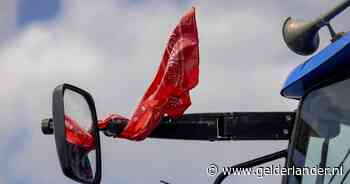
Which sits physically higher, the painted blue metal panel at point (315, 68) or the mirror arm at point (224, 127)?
the painted blue metal panel at point (315, 68)

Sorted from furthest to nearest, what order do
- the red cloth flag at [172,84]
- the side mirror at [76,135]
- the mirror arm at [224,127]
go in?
the mirror arm at [224,127], the red cloth flag at [172,84], the side mirror at [76,135]

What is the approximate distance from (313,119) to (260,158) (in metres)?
0.46

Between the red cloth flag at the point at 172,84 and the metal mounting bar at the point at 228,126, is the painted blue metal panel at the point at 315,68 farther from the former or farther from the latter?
the red cloth flag at the point at 172,84

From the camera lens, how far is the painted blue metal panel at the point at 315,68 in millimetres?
3955

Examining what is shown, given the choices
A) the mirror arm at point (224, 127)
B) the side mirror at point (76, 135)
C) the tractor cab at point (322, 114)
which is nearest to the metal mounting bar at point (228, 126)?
the mirror arm at point (224, 127)

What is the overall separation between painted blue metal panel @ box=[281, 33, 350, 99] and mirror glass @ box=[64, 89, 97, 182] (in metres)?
1.16

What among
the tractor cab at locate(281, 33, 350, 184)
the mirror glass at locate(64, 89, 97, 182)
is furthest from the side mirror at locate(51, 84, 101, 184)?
the tractor cab at locate(281, 33, 350, 184)

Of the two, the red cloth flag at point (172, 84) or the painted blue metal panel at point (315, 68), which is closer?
the painted blue metal panel at point (315, 68)

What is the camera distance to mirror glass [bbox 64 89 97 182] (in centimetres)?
407

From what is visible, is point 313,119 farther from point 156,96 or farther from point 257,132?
point 156,96

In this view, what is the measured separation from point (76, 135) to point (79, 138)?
41mm

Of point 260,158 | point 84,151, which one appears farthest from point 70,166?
point 260,158

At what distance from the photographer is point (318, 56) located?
4242 mm

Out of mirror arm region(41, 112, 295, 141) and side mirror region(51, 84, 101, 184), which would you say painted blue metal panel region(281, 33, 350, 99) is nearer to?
mirror arm region(41, 112, 295, 141)
